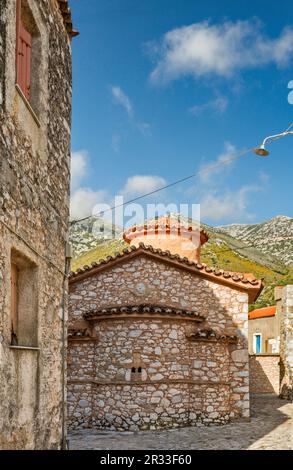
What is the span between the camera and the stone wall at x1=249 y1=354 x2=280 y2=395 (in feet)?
70.0

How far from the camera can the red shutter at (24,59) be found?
18.1ft

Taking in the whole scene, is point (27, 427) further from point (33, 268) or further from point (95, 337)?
point (95, 337)

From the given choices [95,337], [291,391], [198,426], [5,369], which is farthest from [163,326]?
[291,391]

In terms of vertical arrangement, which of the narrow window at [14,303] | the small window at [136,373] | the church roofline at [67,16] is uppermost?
the church roofline at [67,16]

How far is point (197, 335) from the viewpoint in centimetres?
1188

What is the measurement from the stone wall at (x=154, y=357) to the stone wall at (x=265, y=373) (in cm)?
931

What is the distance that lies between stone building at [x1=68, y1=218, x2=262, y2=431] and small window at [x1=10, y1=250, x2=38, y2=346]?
5843 millimetres

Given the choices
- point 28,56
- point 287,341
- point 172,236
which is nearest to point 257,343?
point 287,341

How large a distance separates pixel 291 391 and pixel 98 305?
899 cm

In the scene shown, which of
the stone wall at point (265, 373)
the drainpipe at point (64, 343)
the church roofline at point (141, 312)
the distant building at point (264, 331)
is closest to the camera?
the drainpipe at point (64, 343)

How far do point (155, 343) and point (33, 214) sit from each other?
21.6 ft

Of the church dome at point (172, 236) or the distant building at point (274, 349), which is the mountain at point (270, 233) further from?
the church dome at point (172, 236)

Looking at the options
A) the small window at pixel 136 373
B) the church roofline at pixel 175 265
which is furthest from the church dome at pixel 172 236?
the small window at pixel 136 373

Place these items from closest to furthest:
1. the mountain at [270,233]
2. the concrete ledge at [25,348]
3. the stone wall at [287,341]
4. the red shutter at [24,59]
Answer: the concrete ledge at [25,348]
the red shutter at [24,59]
the stone wall at [287,341]
the mountain at [270,233]
